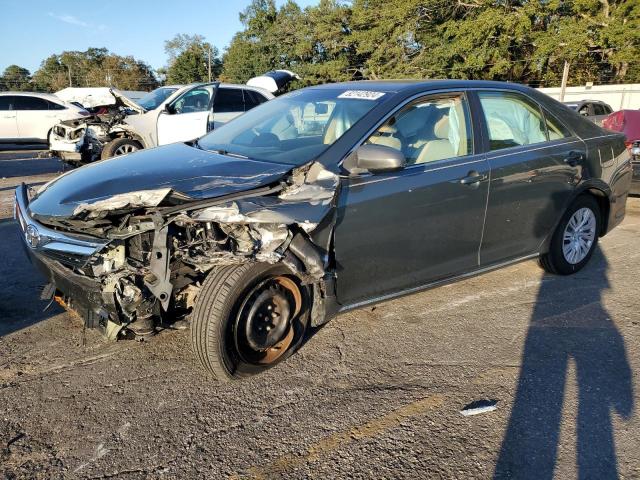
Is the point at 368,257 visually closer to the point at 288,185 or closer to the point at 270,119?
the point at 288,185

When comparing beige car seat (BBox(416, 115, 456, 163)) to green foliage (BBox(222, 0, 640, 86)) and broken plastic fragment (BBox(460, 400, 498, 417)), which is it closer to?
broken plastic fragment (BBox(460, 400, 498, 417))

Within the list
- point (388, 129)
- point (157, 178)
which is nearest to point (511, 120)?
point (388, 129)

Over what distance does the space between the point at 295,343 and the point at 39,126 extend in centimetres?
1466

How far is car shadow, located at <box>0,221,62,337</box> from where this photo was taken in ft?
12.1

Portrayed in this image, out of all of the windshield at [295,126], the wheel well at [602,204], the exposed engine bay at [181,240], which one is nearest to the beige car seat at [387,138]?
the windshield at [295,126]

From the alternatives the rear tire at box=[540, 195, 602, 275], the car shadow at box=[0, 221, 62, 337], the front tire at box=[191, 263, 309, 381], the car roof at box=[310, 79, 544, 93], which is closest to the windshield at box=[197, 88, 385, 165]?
the car roof at box=[310, 79, 544, 93]

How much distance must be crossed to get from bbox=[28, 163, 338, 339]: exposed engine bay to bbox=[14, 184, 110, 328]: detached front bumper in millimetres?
22

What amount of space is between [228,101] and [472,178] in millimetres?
7683

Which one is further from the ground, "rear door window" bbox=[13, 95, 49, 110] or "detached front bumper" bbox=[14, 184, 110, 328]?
"rear door window" bbox=[13, 95, 49, 110]

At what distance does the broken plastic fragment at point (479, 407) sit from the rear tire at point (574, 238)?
2173 millimetres

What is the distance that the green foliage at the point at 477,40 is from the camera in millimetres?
28750

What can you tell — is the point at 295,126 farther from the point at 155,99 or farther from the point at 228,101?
the point at 155,99

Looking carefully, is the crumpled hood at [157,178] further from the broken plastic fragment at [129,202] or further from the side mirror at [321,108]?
the side mirror at [321,108]

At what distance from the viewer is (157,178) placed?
3.05 meters
